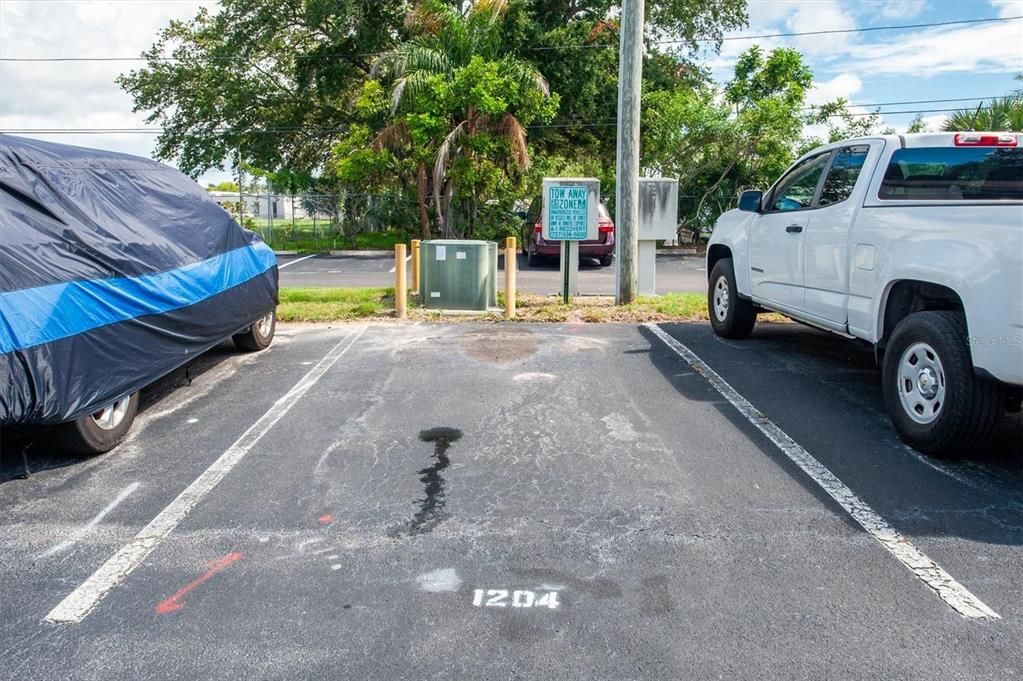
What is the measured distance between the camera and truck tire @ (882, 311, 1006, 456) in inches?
197

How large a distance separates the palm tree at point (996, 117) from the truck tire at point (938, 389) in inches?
541

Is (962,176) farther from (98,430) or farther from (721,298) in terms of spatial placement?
(98,430)

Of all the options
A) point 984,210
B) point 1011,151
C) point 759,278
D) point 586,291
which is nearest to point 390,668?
point 984,210

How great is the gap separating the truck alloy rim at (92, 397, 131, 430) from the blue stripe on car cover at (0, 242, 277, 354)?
58 cm

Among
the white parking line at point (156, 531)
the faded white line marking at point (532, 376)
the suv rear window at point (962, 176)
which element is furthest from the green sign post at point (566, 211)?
the suv rear window at point (962, 176)

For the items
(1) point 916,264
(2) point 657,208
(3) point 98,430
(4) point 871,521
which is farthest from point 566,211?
(4) point 871,521

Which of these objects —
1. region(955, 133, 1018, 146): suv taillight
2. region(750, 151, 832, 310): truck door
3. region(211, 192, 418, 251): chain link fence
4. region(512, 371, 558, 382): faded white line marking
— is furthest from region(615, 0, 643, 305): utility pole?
region(211, 192, 418, 251): chain link fence

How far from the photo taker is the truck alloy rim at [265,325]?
8820 millimetres

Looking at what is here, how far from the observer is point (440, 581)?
3.78 m

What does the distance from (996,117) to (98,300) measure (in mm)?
18231

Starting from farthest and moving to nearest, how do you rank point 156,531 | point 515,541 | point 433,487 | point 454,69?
point 454,69 → point 433,487 → point 156,531 → point 515,541

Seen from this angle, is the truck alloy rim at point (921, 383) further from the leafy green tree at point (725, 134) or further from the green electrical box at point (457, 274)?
the leafy green tree at point (725, 134)

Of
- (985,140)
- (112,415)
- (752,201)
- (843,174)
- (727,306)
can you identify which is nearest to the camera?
(112,415)

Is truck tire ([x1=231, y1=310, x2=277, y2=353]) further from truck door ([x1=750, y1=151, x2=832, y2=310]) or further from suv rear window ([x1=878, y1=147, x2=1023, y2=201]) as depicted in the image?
suv rear window ([x1=878, y1=147, x2=1023, y2=201])
